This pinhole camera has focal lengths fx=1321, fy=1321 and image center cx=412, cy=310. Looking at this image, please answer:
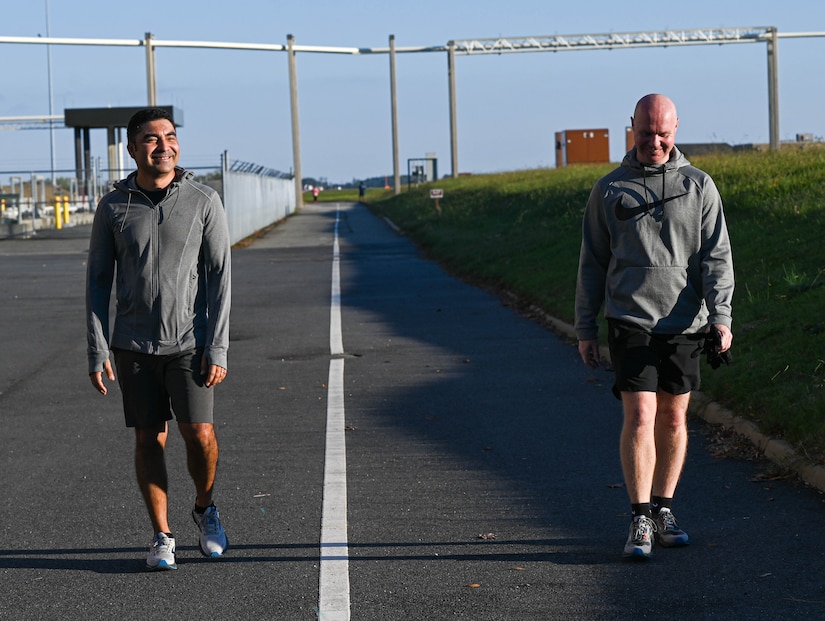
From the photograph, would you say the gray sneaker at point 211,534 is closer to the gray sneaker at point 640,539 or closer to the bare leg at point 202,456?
the bare leg at point 202,456

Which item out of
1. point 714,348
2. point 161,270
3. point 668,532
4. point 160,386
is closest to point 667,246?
point 714,348

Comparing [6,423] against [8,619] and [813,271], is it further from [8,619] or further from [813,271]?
[813,271]

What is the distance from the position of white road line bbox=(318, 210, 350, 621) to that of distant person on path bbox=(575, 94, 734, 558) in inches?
48.8

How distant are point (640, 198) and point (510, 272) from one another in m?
15.8

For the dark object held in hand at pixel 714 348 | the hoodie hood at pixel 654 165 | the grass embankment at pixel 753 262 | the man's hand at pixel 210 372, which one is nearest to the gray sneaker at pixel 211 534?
the man's hand at pixel 210 372

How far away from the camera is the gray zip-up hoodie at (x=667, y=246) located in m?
5.64

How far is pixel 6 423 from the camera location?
9508 millimetres

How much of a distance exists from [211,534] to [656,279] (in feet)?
7.26

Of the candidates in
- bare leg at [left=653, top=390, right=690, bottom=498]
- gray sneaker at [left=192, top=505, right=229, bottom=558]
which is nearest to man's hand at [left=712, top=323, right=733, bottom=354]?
bare leg at [left=653, top=390, right=690, bottom=498]

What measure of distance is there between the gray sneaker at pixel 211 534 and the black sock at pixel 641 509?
70.0 inches

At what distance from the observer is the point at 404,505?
6715 mm

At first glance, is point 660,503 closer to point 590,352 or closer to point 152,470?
point 590,352

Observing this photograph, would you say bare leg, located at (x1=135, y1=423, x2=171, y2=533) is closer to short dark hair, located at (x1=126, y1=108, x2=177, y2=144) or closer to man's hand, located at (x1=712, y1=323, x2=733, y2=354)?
short dark hair, located at (x1=126, y1=108, x2=177, y2=144)

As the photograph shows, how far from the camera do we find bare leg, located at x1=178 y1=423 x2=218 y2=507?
569 cm
